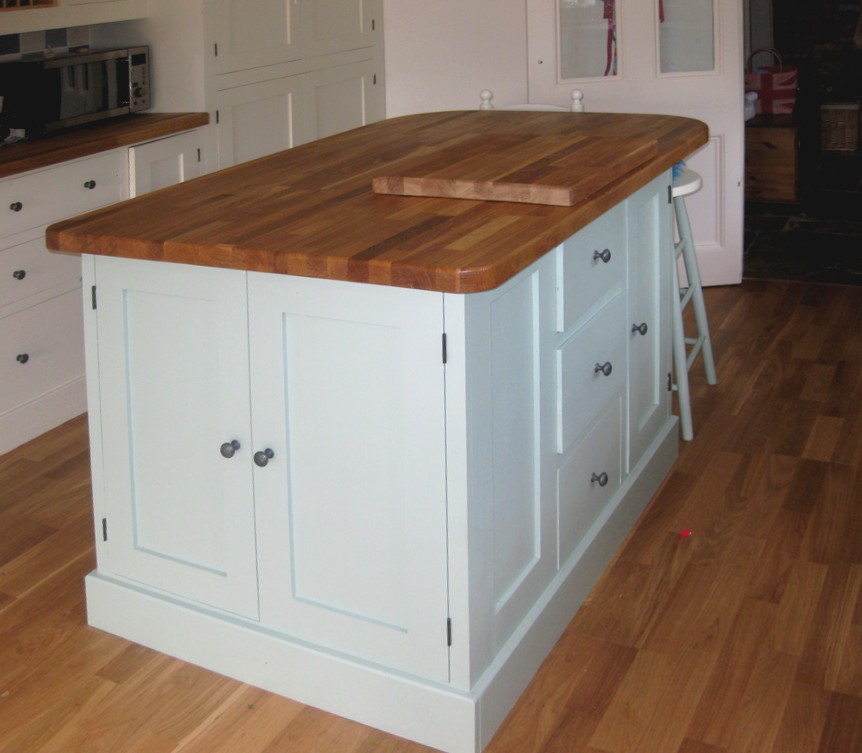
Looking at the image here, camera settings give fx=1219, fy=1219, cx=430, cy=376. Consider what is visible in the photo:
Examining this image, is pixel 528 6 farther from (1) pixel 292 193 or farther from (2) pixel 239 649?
(2) pixel 239 649

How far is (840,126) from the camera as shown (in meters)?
7.62

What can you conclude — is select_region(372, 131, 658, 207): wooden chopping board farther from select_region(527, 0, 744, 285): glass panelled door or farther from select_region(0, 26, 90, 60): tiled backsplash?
select_region(527, 0, 744, 285): glass panelled door

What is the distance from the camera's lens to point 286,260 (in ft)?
6.70

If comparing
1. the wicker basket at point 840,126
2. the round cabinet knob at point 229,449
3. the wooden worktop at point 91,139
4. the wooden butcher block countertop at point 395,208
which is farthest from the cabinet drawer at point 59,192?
the wicker basket at point 840,126

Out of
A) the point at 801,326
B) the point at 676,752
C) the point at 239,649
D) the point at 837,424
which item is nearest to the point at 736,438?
the point at 837,424

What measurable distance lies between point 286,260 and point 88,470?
1565 mm

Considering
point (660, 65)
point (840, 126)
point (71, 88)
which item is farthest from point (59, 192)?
point (840, 126)

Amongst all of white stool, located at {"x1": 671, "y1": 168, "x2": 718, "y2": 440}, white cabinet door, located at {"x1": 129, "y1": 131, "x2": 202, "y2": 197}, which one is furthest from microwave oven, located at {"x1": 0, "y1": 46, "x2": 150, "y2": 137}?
white stool, located at {"x1": 671, "y1": 168, "x2": 718, "y2": 440}

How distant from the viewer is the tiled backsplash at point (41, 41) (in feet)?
12.9

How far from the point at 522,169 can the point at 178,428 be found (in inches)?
35.2

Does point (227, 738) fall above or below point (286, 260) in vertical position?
below

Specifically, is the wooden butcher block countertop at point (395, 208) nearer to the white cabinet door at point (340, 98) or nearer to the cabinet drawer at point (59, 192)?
the cabinet drawer at point (59, 192)

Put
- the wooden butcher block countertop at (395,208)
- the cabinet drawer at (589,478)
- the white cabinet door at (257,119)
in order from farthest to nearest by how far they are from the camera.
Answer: the white cabinet door at (257,119)
the cabinet drawer at (589,478)
the wooden butcher block countertop at (395,208)

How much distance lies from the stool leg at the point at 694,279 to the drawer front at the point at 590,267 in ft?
2.89
